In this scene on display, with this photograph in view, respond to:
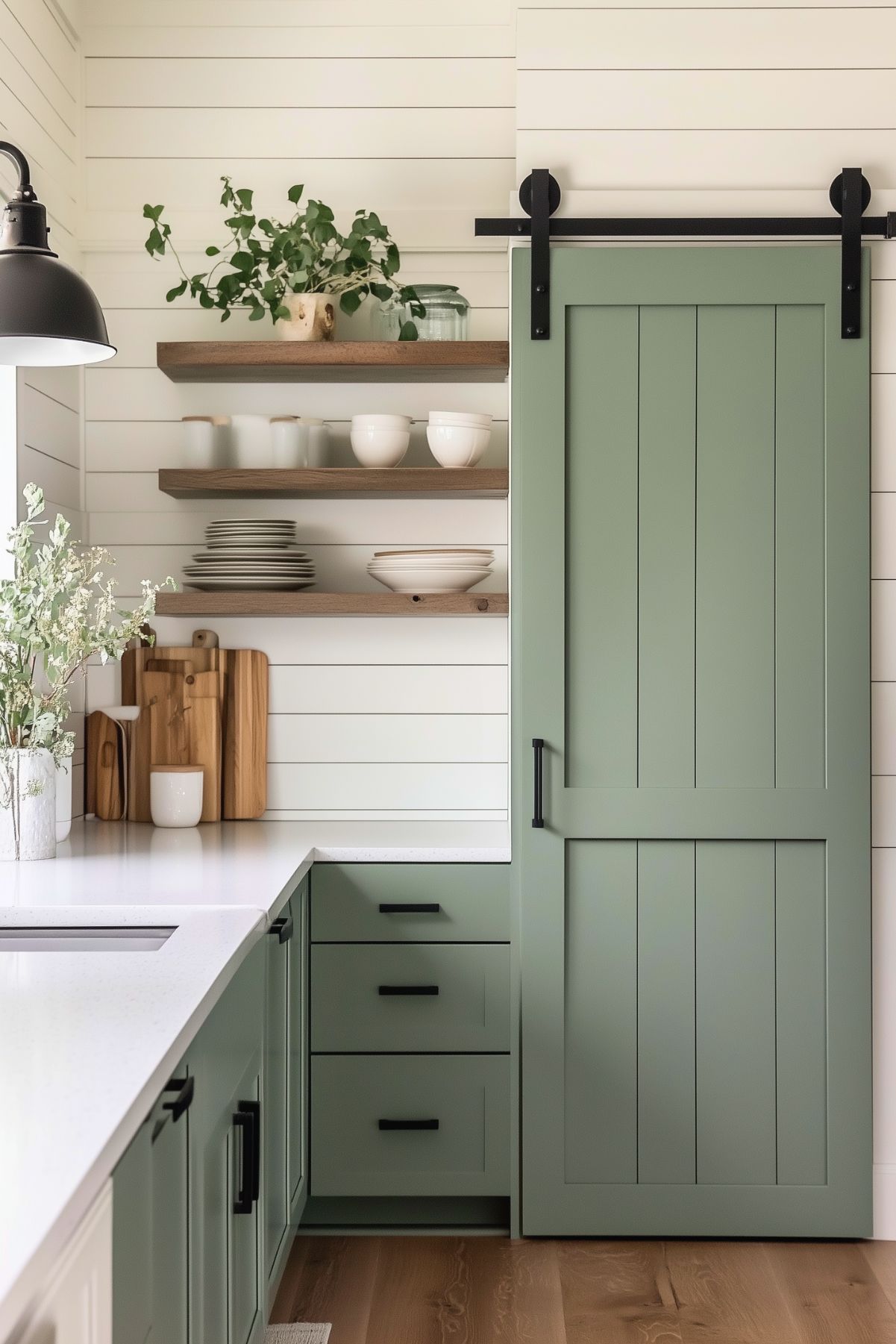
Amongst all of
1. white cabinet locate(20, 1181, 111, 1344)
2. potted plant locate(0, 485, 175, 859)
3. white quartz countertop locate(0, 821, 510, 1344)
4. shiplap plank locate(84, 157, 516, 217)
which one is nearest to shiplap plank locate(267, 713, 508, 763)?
white quartz countertop locate(0, 821, 510, 1344)

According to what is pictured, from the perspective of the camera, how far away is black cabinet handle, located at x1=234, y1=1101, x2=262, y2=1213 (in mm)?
1750

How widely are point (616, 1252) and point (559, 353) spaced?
78.1 inches

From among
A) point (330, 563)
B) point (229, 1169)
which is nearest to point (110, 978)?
point (229, 1169)

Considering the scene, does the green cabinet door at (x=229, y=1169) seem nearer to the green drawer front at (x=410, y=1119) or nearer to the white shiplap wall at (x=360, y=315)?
the green drawer front at (x=410, y=1119)

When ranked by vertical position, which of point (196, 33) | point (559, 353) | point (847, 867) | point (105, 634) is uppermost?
point (196, 33)

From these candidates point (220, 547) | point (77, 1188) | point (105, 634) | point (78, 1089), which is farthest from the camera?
point (220, 547)

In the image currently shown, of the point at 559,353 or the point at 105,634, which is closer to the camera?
the point at 105,634

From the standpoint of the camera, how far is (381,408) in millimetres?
3111

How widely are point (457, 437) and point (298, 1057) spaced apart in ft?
4.77

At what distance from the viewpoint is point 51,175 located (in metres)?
2.85

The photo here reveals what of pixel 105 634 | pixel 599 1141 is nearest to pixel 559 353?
pixel 105 634

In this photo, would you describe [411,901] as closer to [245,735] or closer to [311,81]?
[245,735]

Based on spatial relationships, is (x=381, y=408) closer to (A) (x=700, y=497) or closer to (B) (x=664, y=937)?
(A) (x=700, y=497)

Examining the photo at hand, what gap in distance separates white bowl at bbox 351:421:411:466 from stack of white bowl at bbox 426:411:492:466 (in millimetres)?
75
